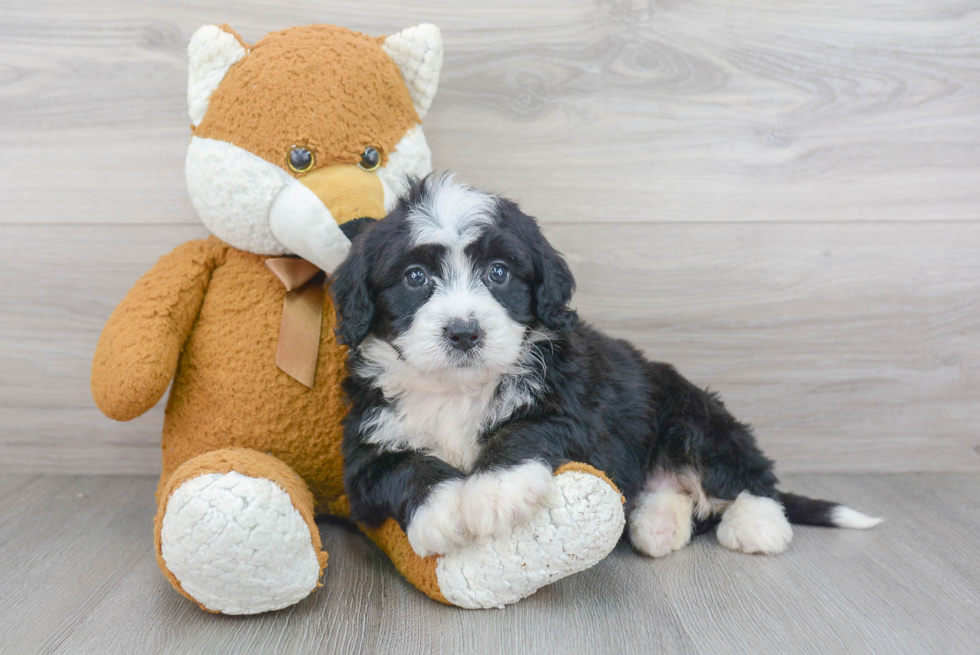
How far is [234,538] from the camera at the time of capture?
1.40 meters

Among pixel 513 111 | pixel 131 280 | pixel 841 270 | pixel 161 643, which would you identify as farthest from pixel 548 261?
pixel 131 280

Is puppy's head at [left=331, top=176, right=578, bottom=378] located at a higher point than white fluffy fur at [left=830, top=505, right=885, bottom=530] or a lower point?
higher

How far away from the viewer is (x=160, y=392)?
177 centimetres

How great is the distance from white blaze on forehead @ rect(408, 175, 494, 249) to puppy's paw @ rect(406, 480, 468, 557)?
0.51 m

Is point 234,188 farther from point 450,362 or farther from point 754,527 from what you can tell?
point 754,527

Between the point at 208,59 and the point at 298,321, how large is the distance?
680 millimetres

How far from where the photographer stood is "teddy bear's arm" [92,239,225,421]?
1.72 m

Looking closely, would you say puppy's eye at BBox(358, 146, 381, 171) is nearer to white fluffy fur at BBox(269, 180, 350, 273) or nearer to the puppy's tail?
white fluffy fur at BBox(269, 180, 350, 273)

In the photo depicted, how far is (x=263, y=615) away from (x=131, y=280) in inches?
53.2

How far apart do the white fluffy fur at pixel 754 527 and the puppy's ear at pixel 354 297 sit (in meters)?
1.06

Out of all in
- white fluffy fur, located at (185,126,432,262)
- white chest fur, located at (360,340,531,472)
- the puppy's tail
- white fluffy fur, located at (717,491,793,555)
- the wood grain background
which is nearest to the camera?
white chest fur, located at (360,340,531,472)

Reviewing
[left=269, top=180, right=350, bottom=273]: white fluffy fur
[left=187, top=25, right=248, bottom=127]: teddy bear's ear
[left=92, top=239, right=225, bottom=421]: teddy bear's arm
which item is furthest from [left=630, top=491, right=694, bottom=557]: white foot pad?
[left=187, top=25, right=248, bottom=127]: teddy bear's ear

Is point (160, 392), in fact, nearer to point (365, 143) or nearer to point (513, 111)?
point (365, 143)

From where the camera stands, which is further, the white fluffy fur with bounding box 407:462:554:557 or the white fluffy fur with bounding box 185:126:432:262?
the white fluffy fur with bounding box 185:126:432:262
